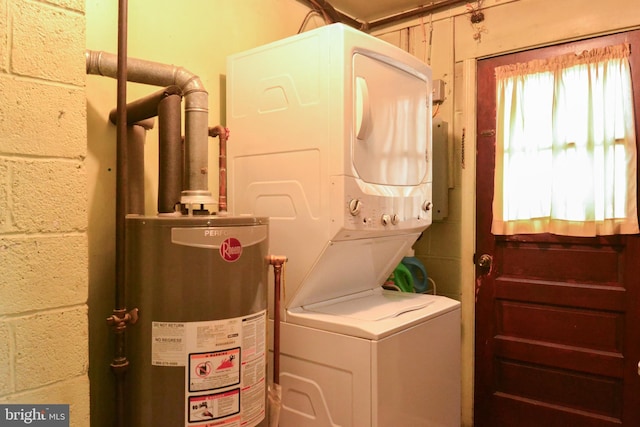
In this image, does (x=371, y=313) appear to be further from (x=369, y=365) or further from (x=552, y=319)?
(x=552, y=319)

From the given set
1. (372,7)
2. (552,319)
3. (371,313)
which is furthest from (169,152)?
(552,319)

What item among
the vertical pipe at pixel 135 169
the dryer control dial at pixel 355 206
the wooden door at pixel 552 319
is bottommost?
the wooden door at pixel 552 319

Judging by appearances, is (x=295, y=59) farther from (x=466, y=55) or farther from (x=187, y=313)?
(x=466, y=55)

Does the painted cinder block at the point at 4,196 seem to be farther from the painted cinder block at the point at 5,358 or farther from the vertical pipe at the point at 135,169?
the vertical pipe at the point at 135,169

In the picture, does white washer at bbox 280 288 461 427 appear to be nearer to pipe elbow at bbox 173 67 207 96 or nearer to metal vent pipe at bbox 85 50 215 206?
metal vent pipe at bbox 85 50 215 206

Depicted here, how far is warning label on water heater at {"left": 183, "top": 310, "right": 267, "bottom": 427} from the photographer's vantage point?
4.13 ft

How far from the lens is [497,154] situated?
2.44m

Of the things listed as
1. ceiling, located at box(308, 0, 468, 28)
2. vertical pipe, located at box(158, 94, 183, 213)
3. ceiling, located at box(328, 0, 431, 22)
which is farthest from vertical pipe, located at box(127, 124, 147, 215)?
ceiling, located at box(328, 0, 431, 22)

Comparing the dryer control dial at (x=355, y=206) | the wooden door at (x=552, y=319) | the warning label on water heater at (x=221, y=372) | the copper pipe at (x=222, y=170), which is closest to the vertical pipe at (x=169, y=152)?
the copper pipe at (x=222, y=170)

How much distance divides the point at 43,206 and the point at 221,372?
2.08 feet

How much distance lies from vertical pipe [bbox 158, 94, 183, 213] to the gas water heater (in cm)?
22

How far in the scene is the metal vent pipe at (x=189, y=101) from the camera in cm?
150

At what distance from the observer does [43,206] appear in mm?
1064

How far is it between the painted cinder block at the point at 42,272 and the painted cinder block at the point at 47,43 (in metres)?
0.39
